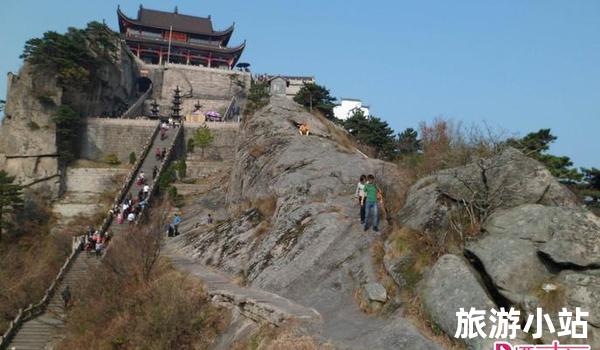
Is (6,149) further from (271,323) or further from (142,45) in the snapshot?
(271,323)

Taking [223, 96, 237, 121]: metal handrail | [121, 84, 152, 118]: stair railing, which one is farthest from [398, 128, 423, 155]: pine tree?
[121, 84, 152, 118]: stair railing

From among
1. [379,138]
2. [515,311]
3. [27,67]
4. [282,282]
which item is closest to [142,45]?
[27,67]

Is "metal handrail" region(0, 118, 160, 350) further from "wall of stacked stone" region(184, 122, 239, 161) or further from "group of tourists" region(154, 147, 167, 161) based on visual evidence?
"wall of stacked stone" region(184, 122, 239, 161)

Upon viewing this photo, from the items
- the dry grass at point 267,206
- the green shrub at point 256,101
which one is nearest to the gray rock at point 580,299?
the dry grass at point 267,206

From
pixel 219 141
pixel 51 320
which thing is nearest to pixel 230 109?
pixel 219 141

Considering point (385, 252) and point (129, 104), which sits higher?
point (129, 104)

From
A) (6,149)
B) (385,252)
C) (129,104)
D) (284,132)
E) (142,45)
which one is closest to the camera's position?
(385,252)

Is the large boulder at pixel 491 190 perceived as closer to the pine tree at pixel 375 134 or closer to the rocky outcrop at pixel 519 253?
the rocky outcrop at pixel 519 253

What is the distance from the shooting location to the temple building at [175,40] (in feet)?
188

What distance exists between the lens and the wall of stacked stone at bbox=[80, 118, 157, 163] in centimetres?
3588

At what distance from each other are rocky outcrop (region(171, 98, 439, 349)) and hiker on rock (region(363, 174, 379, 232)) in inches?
9.1

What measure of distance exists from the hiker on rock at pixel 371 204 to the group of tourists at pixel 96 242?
545 inches

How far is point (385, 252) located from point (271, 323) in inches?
99.0

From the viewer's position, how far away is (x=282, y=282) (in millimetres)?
11602
